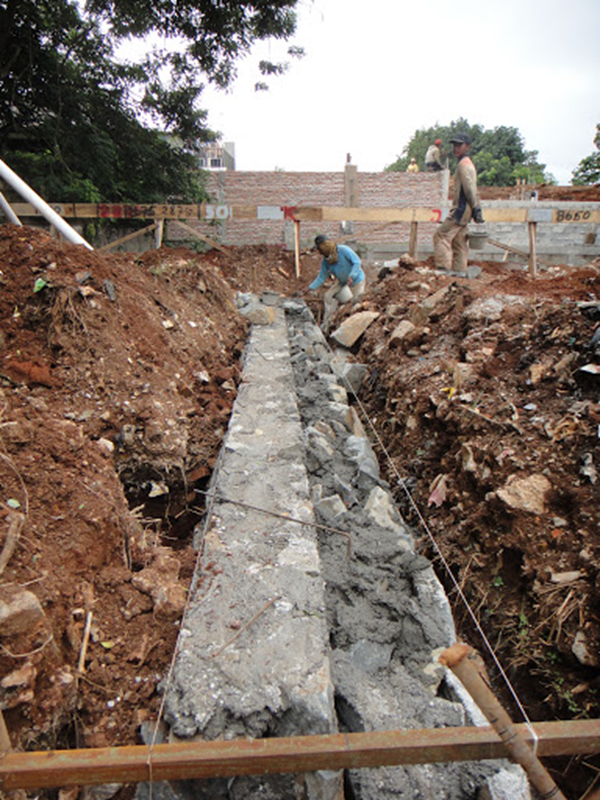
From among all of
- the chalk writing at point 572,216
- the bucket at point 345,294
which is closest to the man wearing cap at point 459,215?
the bucket at point 345,294

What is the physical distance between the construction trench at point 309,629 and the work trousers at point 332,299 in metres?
5.08

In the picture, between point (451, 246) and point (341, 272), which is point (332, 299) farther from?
point (451, 246)

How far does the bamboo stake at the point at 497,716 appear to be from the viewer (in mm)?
987

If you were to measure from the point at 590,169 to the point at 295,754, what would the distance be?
81.8 ft

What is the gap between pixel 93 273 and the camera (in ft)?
12.7

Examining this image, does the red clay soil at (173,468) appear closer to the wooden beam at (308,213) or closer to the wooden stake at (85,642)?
the wooden stake at (85,642)

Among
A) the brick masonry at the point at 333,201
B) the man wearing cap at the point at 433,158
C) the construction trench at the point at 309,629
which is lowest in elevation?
the construction trench at the point at 309,629

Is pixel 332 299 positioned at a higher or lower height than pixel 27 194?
lower

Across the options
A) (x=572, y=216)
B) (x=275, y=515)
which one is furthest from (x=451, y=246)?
(x=275, y=515)

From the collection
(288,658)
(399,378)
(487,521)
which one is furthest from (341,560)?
(399,378)

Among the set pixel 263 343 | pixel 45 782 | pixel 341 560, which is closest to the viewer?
pixel 45 782

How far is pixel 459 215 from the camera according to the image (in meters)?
7.35

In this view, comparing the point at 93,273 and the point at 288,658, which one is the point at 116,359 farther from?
the point at 288,658

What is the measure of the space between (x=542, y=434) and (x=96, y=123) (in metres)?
11.0
